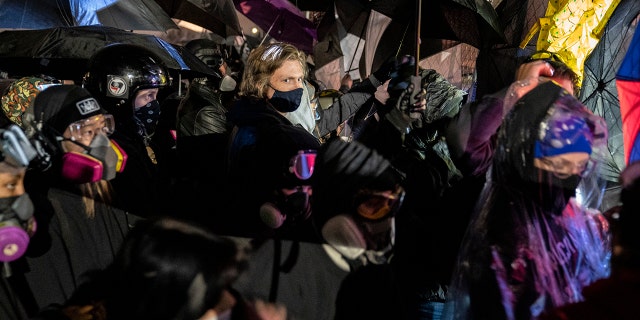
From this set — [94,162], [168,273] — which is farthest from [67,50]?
[168,273]

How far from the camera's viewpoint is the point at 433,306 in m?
3.67

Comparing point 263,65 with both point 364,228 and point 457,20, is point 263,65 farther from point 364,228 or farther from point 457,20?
point 457,20

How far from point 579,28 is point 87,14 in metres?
4.70

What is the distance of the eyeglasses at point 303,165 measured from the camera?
2.62 meters

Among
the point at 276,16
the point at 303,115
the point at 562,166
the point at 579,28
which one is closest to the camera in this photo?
the point at 562,166

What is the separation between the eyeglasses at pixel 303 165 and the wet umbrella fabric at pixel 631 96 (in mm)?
1674

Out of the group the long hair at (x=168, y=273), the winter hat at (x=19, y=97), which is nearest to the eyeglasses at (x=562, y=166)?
the long hair at (x=168, y=273)

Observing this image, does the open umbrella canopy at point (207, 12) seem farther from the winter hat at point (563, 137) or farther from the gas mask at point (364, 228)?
the winter hat at point (563, 137)

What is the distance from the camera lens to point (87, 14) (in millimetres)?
5922

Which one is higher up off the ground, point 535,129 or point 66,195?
point 535,129

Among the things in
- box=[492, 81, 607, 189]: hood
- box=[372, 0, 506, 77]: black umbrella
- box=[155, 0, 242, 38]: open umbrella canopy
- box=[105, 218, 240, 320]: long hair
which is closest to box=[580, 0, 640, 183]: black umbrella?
box=[372, 0, 506, 77]: black umbrella

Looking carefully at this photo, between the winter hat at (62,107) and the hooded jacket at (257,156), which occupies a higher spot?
the winter hat at (62,107)

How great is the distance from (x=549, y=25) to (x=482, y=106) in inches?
69.3

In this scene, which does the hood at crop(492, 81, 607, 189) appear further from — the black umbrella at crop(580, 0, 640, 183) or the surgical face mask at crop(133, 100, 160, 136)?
the surgical face mask at crop(133, 100, 160, 136)
